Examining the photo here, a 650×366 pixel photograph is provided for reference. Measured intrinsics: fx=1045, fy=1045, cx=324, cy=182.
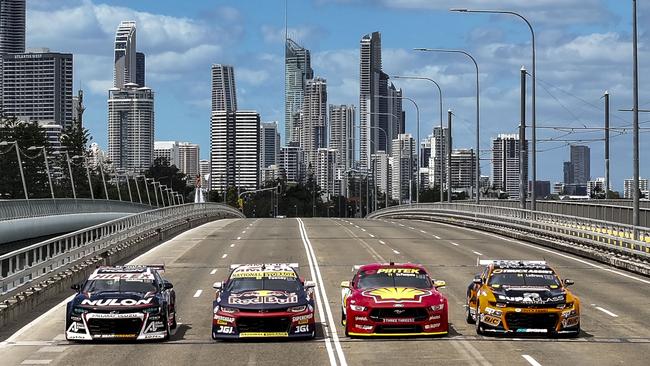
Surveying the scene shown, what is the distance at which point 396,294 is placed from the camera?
18375mm

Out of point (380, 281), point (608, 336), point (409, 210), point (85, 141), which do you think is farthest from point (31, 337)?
point (85, 141)

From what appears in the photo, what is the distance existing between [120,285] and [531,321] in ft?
23.9

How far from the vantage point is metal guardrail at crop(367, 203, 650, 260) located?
32.9m

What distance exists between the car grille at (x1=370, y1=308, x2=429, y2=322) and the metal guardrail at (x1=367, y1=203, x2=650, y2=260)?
15.1 metres

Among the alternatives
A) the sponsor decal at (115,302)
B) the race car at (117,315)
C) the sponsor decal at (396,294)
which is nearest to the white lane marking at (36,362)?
the race car at (117,315)

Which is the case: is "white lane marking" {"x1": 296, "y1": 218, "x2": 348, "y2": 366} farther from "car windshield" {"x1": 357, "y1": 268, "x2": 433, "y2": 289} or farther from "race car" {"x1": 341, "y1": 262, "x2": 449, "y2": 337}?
"car windshield" {"x1": 357, "y1": 268, "x2": 433, "y2": 289}

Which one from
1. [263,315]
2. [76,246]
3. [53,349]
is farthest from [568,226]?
[53,349]

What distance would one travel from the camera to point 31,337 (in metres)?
18.6

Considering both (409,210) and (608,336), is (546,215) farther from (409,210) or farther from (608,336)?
(409,210)

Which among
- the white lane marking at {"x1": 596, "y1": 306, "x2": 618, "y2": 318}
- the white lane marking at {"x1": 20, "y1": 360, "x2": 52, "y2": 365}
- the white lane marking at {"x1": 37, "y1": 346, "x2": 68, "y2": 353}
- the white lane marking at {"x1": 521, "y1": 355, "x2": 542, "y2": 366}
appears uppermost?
the white lane marking at {"x1": 521, "y1": 355, "x2": 542, "y2": 366}

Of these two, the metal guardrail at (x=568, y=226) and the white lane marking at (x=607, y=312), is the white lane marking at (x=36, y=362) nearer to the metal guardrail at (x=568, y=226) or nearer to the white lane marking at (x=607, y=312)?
the white lane marking at (x=607, y=312)

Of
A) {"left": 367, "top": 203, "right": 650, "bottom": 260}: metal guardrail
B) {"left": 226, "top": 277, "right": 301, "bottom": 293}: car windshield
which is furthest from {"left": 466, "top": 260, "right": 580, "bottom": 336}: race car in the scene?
{"left": 367, "top": 203, "right": 650, "bottom": 260}: metal guardrail

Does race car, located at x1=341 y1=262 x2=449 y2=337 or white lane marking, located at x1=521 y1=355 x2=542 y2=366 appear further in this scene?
race car, located at x1=341 y1=262 x2=449 y2=337

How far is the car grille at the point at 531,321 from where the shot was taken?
18.0 m
